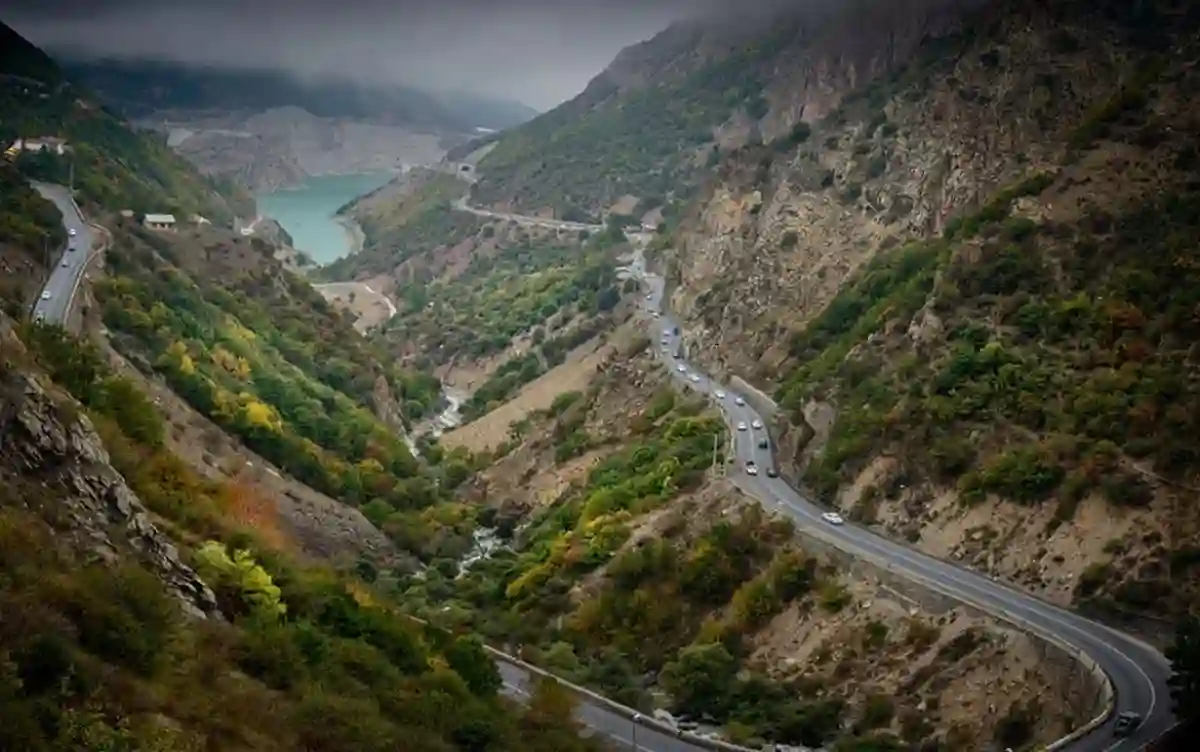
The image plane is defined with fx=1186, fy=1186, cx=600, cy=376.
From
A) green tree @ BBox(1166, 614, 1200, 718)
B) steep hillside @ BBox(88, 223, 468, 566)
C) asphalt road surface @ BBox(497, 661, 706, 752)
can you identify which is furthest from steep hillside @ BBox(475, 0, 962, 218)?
green tree @ BBox(1166, 614, 1200, 718)

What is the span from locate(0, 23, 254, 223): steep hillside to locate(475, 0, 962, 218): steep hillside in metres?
40.3

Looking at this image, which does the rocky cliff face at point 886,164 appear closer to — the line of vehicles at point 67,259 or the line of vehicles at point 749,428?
the line of vehicles at point 749,428

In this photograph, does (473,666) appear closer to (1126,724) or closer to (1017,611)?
(1017,611)

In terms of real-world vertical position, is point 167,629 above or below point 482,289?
above

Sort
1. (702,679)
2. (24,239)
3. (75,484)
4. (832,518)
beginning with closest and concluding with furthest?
(75,484), (702,679), (832,518), (24,239)

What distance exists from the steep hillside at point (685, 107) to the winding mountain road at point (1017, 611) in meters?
48.0

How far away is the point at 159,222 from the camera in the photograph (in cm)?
7262

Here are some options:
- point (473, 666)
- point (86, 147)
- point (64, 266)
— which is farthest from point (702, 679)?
point (86, 147)

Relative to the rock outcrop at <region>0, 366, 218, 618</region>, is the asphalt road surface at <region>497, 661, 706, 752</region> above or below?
below

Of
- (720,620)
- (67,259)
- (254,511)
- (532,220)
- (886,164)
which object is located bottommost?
(720,620)

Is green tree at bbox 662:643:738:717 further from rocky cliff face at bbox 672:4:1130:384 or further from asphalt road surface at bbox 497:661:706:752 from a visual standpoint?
rocky cliff face at bbox 672:4:1130:384

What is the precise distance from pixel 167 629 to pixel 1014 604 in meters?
23.4

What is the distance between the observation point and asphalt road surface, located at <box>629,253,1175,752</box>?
26.5m

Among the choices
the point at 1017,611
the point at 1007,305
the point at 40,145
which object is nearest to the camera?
the point at 1017,611
